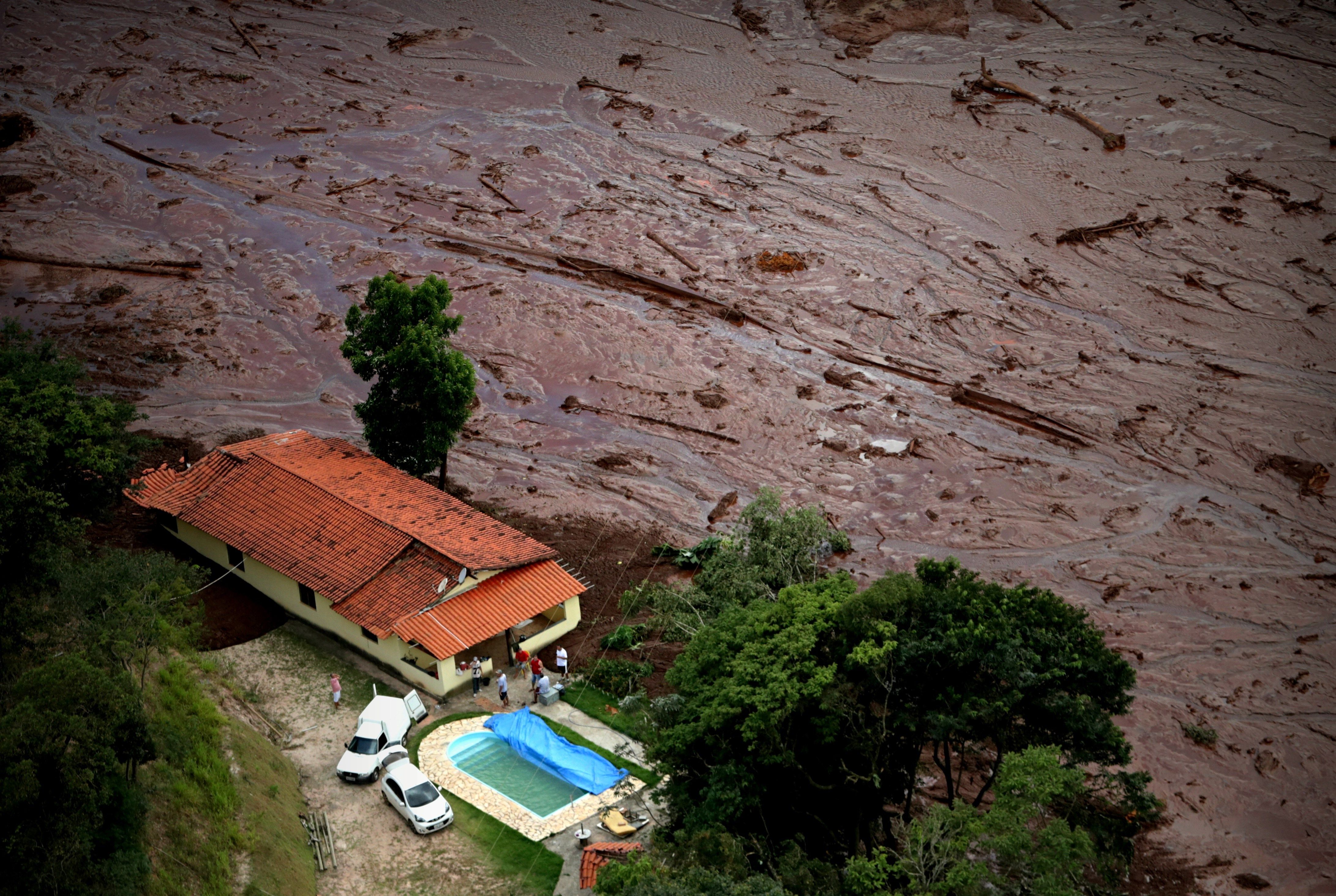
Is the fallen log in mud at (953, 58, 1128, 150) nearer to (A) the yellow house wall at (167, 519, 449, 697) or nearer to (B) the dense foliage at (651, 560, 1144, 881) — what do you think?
(B) the dense foliage at (651, 560, 1144, 881)

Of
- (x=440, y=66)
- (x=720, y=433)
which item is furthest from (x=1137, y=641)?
(x=440, y=66)

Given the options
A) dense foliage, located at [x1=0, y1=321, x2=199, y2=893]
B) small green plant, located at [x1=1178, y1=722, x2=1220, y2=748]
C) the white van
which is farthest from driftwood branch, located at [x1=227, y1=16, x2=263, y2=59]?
small green plant, located at [x1=1178, y1=722, x2=1220, y2=748]

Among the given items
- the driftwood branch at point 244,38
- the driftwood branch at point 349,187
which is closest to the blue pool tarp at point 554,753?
the driftwood branch at point 349,187

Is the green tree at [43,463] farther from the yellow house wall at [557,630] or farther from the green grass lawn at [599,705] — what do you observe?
the green grass lawn at [599,705]

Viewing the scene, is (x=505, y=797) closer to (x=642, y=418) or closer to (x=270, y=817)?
(x=270, y=817)

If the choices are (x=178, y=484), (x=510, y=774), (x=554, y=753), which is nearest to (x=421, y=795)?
(x=510, y=774)
